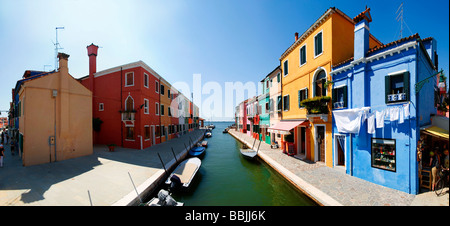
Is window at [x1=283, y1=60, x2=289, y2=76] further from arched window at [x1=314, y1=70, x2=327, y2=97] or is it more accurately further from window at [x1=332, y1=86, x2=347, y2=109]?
window at [x1=332, y1=86, x2=347, y2=109]

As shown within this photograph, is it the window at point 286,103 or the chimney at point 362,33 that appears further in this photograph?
the window at point 286,103

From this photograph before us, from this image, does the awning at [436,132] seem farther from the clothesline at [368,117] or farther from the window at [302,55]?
the window at [302,55]

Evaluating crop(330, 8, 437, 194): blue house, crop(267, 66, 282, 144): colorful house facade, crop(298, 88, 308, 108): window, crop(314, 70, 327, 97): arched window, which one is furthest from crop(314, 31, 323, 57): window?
crop(267, 66, 282, 144): colorful house facade

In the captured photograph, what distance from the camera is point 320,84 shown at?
35.6 feet

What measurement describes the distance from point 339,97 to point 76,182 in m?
15.3

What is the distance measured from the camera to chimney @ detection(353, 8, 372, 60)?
26.8 ft

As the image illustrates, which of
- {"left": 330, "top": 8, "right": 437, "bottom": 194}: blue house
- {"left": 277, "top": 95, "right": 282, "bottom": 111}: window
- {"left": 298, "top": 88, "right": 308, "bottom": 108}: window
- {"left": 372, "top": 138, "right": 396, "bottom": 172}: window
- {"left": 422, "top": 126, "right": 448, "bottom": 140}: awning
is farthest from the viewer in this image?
{"left": 277, "top": 95, "right": 282, "bottom": 111}: window

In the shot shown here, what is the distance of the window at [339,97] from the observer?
29.6ft

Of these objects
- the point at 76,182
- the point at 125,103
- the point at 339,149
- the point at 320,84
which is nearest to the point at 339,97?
the point at 320,84

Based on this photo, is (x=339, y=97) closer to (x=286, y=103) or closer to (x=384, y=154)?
(x=384, y=154)

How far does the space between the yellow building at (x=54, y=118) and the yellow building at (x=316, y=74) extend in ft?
55.7

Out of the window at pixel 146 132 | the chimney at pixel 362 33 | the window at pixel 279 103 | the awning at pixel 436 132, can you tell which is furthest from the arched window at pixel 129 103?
the awning at pixel 436 132
